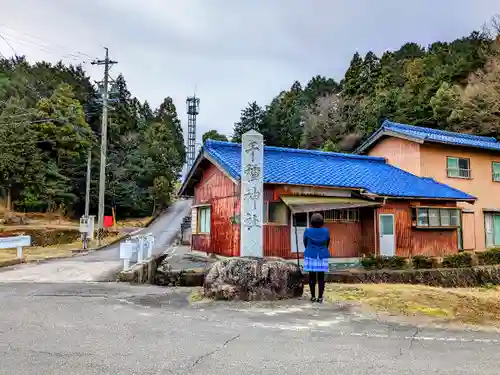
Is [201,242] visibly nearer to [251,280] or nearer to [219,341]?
[251,280]

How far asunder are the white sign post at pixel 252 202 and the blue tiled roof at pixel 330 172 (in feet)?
8.97

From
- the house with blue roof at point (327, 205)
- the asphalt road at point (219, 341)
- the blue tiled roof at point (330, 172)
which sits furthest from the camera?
the blue tiled roof at point (330, 172)

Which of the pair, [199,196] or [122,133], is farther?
[122,133]

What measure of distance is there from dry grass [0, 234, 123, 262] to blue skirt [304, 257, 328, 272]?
11.8 m

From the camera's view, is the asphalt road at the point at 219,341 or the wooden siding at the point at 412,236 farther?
the wooden siding at the point at 412,236

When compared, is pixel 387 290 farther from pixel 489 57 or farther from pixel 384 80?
pixel 384 80

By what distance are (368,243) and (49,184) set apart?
2625cm

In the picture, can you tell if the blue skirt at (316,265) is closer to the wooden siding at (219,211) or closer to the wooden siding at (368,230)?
the wooden siding at (219,211)

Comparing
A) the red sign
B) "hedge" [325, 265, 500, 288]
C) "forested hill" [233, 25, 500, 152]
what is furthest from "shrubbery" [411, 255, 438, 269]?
the red sign

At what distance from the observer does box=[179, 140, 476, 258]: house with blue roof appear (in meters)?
15.0

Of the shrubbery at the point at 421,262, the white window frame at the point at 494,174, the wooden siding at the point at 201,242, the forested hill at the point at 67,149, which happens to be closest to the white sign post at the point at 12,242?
the wooden siding at the point at 201,242

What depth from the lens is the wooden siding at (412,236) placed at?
54.4 feet

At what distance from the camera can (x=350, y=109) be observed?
4109cm

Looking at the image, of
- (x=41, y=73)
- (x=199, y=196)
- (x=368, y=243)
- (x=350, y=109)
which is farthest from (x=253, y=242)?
(x=41, y=73)
